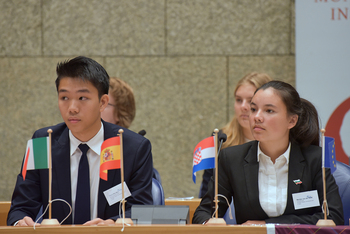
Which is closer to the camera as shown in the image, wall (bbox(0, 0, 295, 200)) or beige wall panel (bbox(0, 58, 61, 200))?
wall (bbox(0, 0, 295, 200))

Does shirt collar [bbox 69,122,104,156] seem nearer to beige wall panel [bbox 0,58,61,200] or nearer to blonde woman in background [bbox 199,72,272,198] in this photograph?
blonde woman in background [bbox 199,72,272,198]

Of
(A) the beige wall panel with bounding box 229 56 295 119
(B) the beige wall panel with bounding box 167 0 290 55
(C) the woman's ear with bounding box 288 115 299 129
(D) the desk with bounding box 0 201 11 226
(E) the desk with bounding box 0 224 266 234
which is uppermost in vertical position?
(B) the beige wall panel with bounding box 167 0 290 55

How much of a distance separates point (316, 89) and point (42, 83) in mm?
2868

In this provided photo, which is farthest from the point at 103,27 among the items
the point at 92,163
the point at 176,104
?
the point at 92,163

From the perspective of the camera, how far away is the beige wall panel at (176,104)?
172 inches

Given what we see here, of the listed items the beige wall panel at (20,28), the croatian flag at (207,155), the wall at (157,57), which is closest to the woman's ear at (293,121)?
the croatian flag at (207,155)

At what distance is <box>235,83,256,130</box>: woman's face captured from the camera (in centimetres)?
312

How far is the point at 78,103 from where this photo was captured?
6.86 feet

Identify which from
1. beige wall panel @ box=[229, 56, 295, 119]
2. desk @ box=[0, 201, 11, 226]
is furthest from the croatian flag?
beige wall panel @ box=[229, 56, 295, 119]

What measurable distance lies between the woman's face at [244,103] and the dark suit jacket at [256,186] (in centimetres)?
87

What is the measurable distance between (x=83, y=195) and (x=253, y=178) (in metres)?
0.89

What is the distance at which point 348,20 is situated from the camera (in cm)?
349

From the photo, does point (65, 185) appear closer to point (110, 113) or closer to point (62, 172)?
point (62, 172)

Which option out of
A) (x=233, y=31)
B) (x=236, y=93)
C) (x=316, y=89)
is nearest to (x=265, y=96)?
(x=236, y=93)
